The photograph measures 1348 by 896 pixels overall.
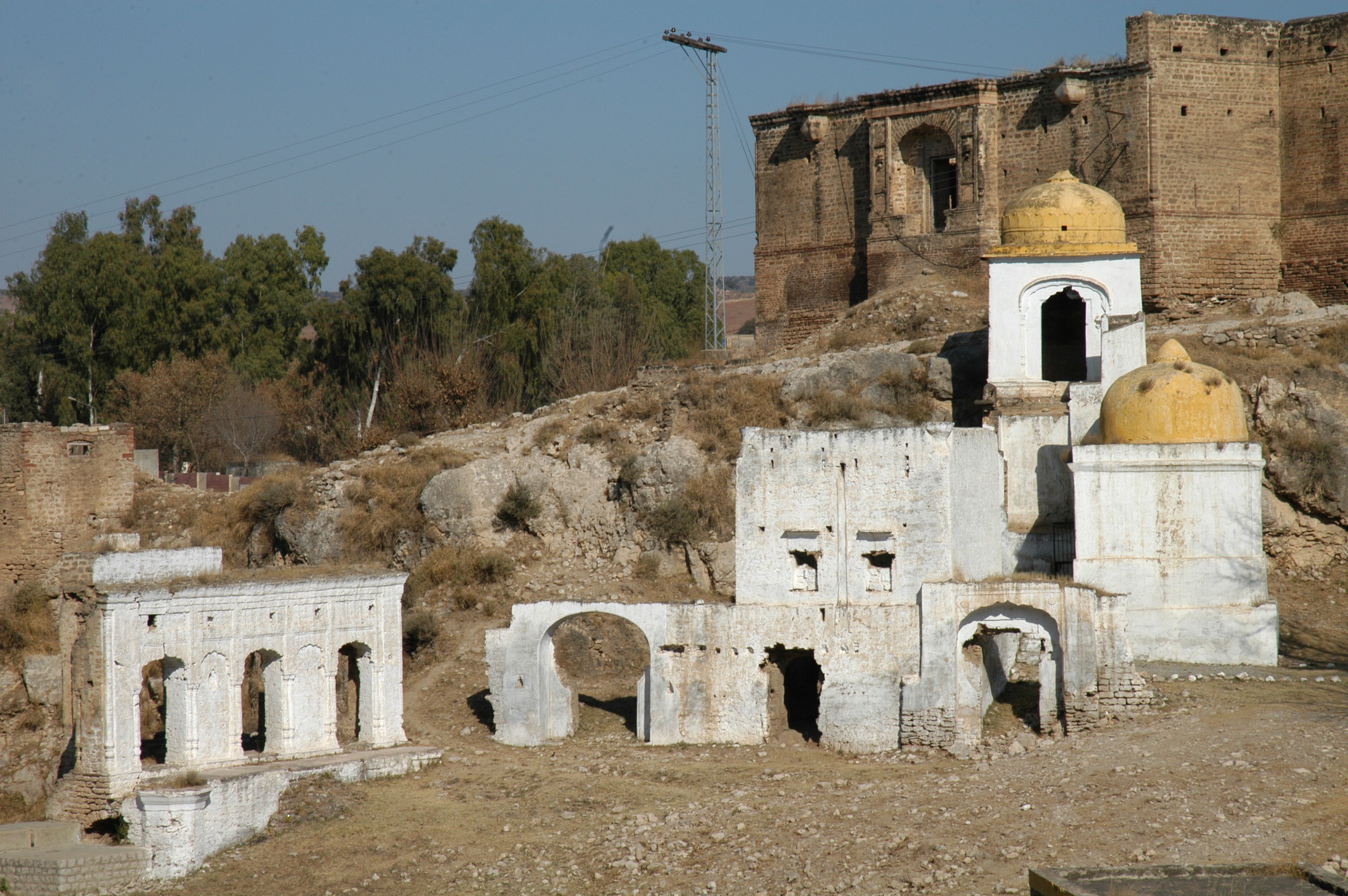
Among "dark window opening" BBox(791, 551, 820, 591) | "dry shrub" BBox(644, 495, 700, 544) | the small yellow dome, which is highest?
the small yellow dome

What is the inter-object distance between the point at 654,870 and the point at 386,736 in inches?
214

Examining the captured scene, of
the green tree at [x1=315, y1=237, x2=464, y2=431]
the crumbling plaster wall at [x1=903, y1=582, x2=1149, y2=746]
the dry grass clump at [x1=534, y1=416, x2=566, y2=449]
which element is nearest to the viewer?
the crumbling plaster wall at [x1=903, y1=582, x2=1149, y2=746]

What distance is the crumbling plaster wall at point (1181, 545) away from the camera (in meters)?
18.9

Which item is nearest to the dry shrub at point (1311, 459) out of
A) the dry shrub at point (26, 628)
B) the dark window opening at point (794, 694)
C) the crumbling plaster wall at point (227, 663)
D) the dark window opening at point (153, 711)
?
the dark window opening at point (794, 694)

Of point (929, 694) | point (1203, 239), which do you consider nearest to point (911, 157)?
point (1203, 239)

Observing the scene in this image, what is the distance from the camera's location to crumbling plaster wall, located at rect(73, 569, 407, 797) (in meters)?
17.4

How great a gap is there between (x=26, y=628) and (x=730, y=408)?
38.5ft

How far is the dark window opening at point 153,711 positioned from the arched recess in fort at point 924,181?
15920mm

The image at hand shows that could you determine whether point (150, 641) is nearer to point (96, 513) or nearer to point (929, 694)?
point (929, 694)

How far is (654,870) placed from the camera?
14625mm

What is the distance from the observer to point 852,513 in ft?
61.1

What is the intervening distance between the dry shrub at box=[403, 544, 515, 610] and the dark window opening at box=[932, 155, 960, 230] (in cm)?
1126

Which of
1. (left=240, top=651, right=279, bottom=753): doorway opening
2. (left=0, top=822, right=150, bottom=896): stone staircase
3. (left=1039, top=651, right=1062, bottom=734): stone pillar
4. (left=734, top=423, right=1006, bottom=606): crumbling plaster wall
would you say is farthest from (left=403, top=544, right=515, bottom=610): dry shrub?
(left=1039, top=651, right=1062, bottom=734): stone pillar

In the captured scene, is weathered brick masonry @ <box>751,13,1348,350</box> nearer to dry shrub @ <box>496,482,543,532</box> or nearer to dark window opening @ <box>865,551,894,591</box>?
dry shrub @ <box>496,482,543,532</box>
